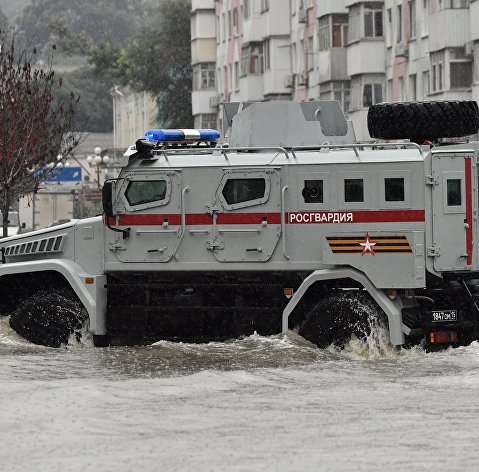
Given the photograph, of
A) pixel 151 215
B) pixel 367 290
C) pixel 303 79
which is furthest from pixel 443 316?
pixel 303 79

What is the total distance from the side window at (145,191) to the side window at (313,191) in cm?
166

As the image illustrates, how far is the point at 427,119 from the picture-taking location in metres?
20.0

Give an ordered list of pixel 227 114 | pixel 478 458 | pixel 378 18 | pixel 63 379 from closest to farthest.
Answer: pixel 478 458
pixel 63 379
pixel 227 114
pixel 378 18

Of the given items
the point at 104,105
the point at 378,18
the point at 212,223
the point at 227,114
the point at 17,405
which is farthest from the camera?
the point at 104,105

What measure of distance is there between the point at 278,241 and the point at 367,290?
1.13m

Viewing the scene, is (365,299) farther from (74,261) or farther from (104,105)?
(104,105)

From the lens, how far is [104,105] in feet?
502

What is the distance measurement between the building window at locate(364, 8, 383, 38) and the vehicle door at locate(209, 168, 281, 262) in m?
38.5

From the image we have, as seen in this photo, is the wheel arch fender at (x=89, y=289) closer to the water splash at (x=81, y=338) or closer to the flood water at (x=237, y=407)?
the water splash at (x=81, y=338)

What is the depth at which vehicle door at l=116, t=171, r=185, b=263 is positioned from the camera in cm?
1969

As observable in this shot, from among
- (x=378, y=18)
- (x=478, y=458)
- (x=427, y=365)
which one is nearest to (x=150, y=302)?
(x=427, y=365)

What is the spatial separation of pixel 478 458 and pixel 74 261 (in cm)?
825

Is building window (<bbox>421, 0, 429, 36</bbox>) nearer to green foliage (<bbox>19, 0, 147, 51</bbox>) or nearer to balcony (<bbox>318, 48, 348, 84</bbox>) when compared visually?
balcony (<bbox>318, 48, 348, 84</bbox>)

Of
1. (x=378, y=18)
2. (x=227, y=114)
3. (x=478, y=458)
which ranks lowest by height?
(x=478, y=458)
